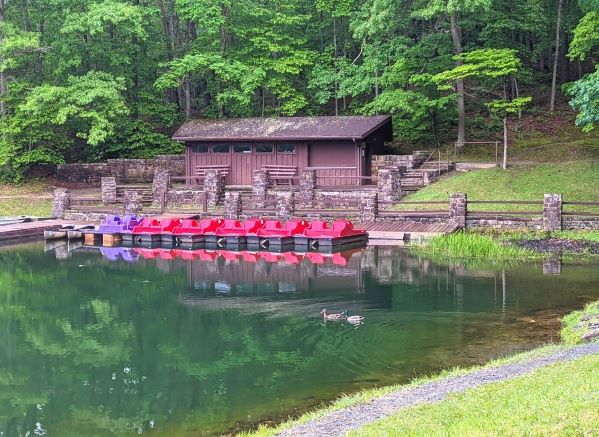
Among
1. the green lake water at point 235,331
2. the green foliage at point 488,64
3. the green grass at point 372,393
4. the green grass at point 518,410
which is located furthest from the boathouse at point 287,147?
the green grass at point 518,410

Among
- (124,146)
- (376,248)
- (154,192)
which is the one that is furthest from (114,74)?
(376,248)

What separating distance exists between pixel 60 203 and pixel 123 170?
7401 millimetres

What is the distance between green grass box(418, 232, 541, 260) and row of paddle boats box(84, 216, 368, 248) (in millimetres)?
3532

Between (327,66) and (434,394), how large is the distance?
39642mm

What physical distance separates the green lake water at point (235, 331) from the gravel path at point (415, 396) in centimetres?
152

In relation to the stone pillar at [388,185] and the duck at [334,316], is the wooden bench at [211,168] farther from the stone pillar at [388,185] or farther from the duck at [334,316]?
the duck at [334,316]

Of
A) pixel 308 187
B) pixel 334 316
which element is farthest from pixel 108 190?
pixel 334 316

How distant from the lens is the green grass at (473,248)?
91.2ft

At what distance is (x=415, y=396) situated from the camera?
12.1m

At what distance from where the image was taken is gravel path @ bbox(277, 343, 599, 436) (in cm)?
1088

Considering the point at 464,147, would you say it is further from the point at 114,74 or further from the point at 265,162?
the point at 114,74

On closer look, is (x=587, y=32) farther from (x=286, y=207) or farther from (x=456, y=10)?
(x=286, y=207)

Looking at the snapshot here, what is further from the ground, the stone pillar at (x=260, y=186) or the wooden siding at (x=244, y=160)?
the wooden siding at (x=244, y=160)

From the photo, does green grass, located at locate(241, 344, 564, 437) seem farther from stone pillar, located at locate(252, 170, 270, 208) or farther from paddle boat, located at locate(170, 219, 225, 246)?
stone pillar, located at locate(252, 170, 270, 208)
